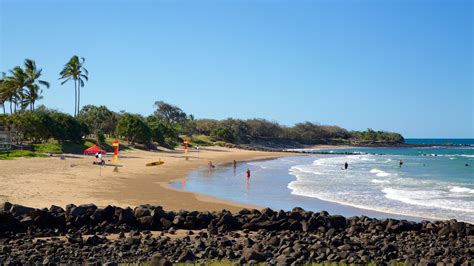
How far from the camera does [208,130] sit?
118688 millimetres

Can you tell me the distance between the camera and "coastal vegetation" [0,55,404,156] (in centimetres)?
5044

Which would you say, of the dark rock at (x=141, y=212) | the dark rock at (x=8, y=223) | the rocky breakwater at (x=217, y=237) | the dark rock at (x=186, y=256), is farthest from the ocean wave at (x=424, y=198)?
the dark rock at (x=8, y=223)

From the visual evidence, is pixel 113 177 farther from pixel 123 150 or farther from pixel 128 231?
pixel 123 150

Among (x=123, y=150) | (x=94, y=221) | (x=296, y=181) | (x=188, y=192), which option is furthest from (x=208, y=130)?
(x=94, y=221)

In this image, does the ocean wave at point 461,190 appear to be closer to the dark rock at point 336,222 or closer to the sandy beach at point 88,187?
the sandy beach at point 88,187

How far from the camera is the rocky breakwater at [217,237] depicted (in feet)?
33.5

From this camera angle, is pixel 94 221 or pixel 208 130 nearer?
pixel 94 221

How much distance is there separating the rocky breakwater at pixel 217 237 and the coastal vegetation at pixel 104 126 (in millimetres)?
35751

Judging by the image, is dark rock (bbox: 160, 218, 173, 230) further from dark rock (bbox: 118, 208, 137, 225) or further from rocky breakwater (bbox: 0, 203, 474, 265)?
dark rock (bbox: 118, 208, 137, 225)

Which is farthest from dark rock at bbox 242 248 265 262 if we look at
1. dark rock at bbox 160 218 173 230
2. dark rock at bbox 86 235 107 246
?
dark rock at bbox 160 218 173 230

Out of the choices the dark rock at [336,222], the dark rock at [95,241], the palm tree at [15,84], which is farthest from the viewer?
the palm tree at [15,84]

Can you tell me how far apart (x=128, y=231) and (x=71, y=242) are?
2109mm

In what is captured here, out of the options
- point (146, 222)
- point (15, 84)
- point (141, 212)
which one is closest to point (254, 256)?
point (146, 222)

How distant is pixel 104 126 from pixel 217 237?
6861 centimetres
